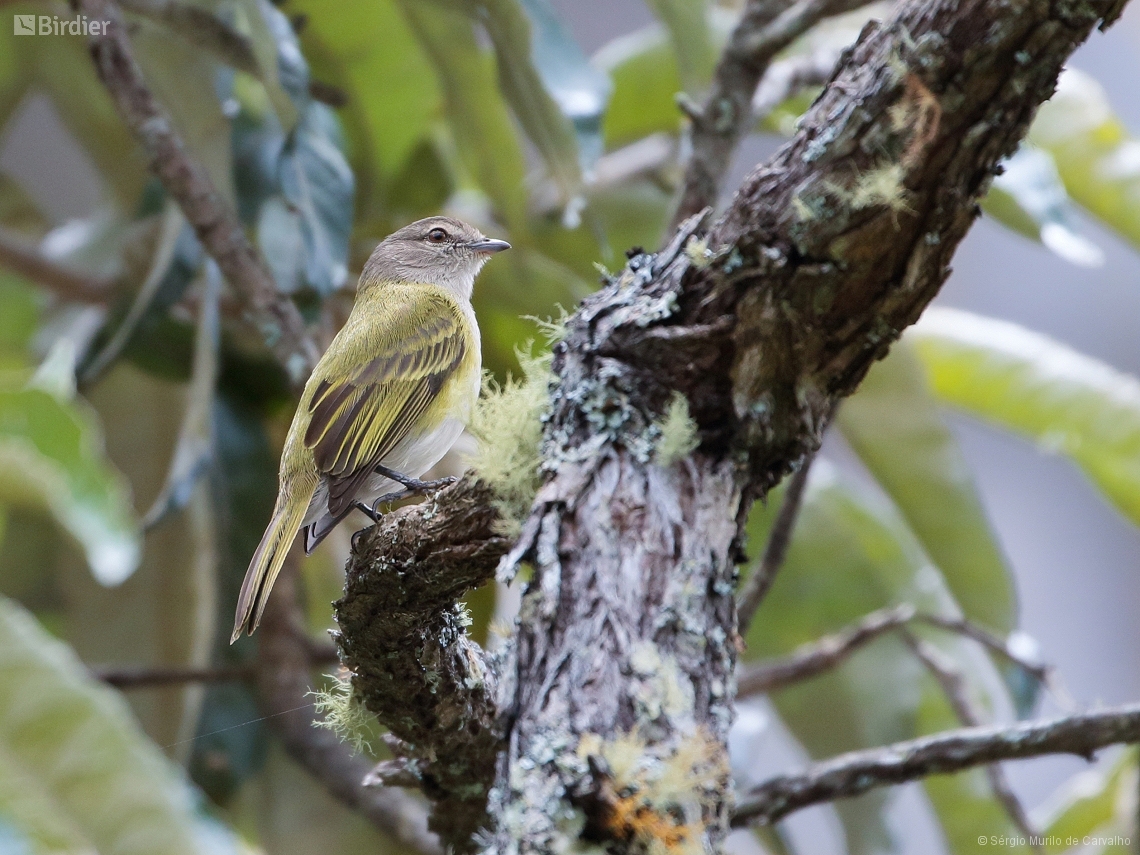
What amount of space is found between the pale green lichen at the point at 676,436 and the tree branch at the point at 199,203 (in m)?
1.41

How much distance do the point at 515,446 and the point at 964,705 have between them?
6.66ft

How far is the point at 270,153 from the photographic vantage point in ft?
9.70

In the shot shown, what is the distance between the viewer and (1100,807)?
3.48 metres

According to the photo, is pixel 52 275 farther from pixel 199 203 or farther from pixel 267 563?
pixel 267 563

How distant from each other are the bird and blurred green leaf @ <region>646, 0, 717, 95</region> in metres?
1.12

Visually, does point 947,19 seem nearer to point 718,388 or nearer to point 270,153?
point 718,388

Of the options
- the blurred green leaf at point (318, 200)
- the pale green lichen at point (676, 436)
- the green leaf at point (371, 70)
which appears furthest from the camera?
the green leaf at point (371, 70)

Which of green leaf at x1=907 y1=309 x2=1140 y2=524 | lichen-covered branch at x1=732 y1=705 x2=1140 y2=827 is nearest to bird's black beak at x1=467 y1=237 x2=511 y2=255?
lichen-covered branch at x1=732 y1=705 x2=1140 y2=827

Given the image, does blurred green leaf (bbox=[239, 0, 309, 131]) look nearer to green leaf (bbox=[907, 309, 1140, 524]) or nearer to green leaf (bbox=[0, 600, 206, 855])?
green leaf (bbox=[0, 600, 206, 855])

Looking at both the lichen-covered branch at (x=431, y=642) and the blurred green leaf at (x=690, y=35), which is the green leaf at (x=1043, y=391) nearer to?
the blurred green leaf at (x=690, y=35)

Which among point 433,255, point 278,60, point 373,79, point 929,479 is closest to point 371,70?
point 373,79

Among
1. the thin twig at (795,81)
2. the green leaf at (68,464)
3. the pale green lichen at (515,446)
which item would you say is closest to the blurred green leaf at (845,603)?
the thin twig at (795,81)

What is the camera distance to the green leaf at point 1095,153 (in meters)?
3.11

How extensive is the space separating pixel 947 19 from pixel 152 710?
2.95m
